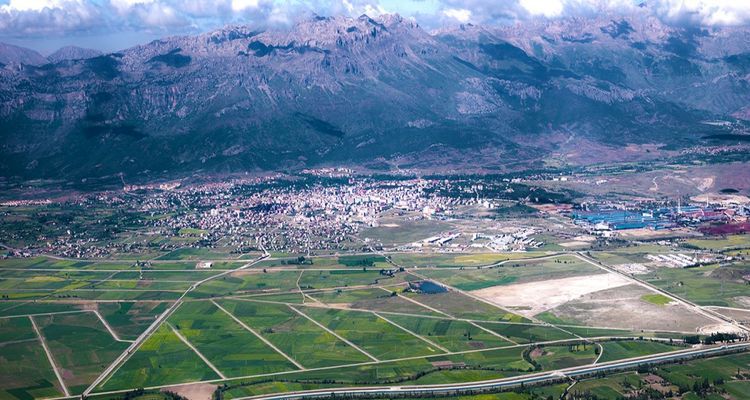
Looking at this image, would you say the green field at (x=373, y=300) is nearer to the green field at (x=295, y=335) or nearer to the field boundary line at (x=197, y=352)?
the green field at (x=295, y=335)

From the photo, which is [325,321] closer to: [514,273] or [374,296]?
[374,296]

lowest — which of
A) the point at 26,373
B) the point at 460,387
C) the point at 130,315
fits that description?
the point at 460,387

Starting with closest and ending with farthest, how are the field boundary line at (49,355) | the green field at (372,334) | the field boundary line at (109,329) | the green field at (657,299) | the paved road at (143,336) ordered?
the field boundary line at (49,355), the paved road at (143,336), the green field at (372,334), the field boundary line at (109,329), the green field at (657,299)

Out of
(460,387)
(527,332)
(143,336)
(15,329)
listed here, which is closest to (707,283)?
(527,332)

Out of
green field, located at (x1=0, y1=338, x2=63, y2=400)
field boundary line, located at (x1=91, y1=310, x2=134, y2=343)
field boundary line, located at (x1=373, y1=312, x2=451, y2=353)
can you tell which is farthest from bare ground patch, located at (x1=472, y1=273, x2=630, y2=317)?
green field, located at (x1=0, y1=338, x2=63, y2=400)

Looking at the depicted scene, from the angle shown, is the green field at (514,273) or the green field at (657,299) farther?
the green field at (514,273)

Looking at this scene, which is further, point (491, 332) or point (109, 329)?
point (109, 329)

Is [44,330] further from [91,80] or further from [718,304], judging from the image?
[91,80]

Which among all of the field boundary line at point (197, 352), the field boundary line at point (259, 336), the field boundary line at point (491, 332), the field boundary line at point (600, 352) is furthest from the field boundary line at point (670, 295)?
the field boundary line at point (197, 352)
